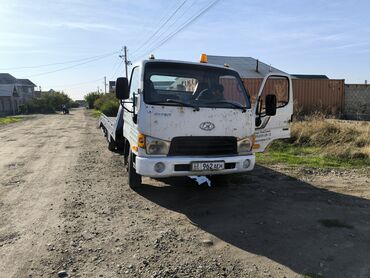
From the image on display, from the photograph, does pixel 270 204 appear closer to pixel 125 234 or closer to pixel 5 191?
pixel 125 234

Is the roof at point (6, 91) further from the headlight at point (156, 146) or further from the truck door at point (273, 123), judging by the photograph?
the headlight at point (156, 146)

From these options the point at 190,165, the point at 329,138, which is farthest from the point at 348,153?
the point at 190,165

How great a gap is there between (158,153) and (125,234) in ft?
4.28

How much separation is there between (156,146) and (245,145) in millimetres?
1442

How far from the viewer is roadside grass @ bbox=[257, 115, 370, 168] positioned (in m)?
9.06

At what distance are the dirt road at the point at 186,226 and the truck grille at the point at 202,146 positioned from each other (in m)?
0.86

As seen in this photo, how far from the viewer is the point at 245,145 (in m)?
5.83

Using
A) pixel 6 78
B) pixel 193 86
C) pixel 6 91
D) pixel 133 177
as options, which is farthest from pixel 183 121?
pixel 6 78

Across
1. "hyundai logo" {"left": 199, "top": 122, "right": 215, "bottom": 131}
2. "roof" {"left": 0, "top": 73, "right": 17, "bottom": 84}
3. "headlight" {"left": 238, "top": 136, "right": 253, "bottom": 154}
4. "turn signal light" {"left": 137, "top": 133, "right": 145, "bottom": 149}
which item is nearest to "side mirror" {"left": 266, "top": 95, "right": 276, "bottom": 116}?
"headlight" {"left": 238, "top": 136, "right": 253, "bottom": 154}

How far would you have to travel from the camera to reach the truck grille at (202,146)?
5430 mm

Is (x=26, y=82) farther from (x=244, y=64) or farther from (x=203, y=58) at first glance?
(x=203, y=58)

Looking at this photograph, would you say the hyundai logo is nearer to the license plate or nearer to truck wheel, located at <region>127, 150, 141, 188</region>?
the license plate

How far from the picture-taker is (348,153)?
9.46 meters

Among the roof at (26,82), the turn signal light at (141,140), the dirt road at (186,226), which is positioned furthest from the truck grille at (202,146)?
the roof at (26,82)
